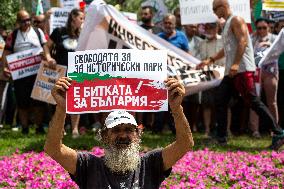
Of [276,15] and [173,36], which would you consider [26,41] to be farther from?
[276,15]

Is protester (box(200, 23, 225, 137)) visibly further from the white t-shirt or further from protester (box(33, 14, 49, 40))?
protester (box(33, 14, 49, 40))

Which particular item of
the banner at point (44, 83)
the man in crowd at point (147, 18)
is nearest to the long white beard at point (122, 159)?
the banner at point (44, 83)

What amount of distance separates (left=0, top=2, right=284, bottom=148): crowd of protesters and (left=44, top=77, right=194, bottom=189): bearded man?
17.0 ft

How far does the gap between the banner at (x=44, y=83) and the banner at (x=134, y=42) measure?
1.12 m

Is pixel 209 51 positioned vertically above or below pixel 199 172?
above

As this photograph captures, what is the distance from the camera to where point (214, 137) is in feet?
32.0

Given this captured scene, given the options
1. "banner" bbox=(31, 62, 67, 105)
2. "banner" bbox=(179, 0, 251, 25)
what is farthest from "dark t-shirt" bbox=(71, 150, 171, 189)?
"banner" bbox=(179, 0, 251, 25)

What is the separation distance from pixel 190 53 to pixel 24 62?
2.62 meters

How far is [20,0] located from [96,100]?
A: 17.1m

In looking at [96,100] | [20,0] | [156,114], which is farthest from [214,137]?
[20,0]

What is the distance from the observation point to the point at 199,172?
25.1ft

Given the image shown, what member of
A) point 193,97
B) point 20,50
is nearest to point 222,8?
point 193,97

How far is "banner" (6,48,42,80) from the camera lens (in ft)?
35.2

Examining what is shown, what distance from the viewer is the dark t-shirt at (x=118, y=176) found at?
4.31 metres
